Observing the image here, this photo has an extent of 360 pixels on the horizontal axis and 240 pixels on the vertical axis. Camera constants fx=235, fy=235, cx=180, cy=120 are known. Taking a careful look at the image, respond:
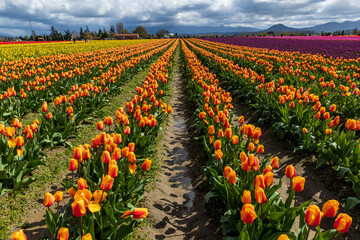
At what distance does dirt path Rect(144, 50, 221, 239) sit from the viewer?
371 centimetres

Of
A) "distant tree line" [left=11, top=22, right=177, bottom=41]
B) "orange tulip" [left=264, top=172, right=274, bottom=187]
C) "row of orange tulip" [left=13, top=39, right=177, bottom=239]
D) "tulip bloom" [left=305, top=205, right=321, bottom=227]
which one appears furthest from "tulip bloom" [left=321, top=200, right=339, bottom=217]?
"distant tree line" [left=11, top=22, right=177, bottom=41]

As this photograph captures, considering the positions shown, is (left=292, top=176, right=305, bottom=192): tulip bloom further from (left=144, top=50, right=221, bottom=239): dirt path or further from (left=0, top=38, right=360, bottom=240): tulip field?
(left=144, top=50, right=221, bottom=239): dirt path

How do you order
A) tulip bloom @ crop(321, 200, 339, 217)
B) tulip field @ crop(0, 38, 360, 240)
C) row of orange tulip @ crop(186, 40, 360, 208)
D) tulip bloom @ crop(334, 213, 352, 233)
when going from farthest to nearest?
row of orange tulip @ crop(186, 40, 360, 208) < tulip field @ crop(0, 38, 360, 240) < tulip bloom @ crop(321, 200, 339, 217) < tulip bloom @ crop(334, 213, 352, 233)

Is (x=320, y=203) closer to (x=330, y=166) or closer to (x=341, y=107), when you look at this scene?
(x=330, y=166)

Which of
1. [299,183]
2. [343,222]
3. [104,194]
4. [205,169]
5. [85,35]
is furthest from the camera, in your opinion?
[85,35]

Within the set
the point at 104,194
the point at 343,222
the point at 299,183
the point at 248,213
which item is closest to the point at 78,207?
the point at 104,194

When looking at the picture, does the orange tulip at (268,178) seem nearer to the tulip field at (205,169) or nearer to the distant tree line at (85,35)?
the tulip field at (205,169)

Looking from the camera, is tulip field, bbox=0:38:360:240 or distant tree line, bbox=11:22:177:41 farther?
distant tree line, bbox=11:22:177:41

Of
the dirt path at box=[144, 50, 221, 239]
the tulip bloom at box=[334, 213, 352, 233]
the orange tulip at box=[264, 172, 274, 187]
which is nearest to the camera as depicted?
the tulip bloom at box=[334, 213, 352, 233]

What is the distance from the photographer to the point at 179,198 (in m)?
4.54

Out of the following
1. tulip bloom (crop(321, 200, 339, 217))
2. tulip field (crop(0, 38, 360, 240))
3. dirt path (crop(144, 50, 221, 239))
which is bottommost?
dirt path (crop(144, 50, 221, 239))

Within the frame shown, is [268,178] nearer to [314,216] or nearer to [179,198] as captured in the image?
[314,216]

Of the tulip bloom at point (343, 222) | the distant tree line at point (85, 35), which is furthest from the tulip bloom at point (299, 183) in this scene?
the distant tree line at point (85, 35)

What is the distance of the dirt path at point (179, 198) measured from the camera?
3713 mm
